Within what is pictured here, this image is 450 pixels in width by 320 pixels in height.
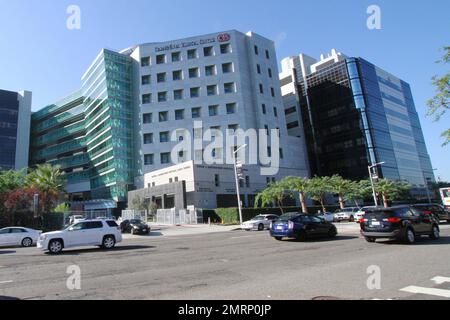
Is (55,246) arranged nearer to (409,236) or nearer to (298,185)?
(409,236)

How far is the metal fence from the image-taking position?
136 feet

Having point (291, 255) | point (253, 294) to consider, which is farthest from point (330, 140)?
point (253, 294)

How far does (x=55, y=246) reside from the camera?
51.7 ft

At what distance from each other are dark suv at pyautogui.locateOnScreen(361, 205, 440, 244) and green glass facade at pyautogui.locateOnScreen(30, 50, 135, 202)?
62.2 m

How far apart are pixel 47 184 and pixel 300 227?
3263cm

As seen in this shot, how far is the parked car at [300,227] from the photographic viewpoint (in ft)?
55.9

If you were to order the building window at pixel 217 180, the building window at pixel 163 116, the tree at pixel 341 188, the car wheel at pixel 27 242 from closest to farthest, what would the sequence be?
the car wheel at pixel 27 242
the tree at pixel 341 188
the building window at pixel 217 180
the building window at pixel 163 116

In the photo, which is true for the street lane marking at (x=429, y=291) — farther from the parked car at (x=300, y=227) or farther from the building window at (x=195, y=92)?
the building window at (x=195, y=92)

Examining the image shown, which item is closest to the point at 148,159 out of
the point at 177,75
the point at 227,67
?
the point at 177,75

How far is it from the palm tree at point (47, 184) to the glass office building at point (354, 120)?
66.5m

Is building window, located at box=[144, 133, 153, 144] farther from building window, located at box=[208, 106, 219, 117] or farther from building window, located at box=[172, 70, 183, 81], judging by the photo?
building window, located at box=[172, 70, 183, 81]

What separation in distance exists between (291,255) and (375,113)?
81.1 metres

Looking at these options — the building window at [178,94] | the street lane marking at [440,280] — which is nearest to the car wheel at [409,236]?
the street lane marking at [440,280]
